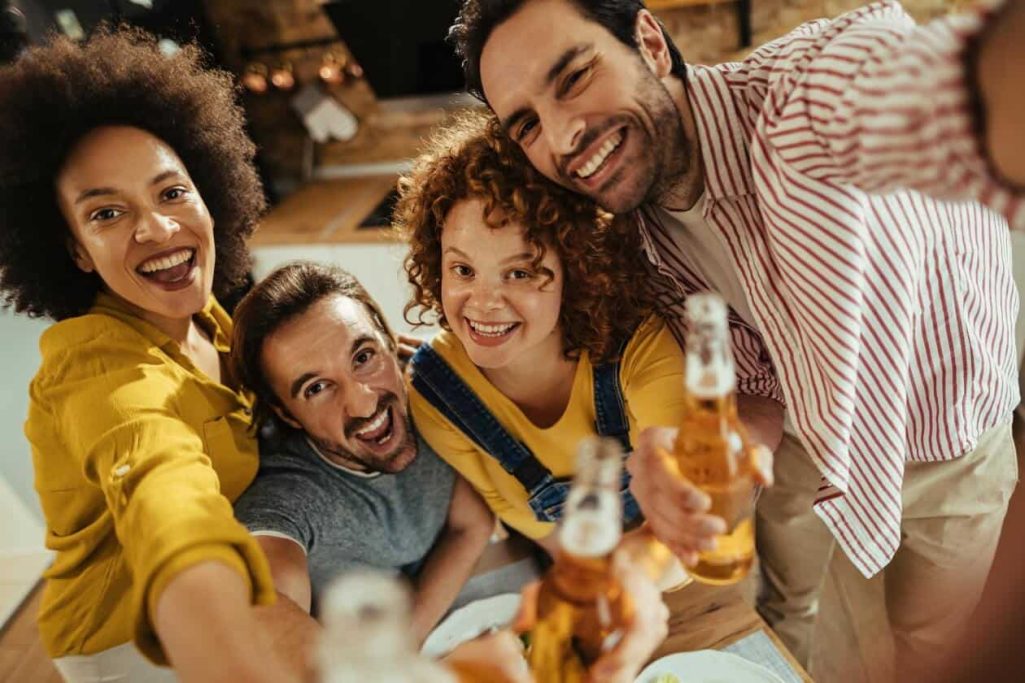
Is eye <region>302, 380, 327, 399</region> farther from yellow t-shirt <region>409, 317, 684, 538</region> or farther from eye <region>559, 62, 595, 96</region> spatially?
eye <region>559, 62, 595, 96</region>

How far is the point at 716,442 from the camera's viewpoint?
0.59 m

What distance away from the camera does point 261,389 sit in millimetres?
1140

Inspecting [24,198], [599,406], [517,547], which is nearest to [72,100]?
[24,198]

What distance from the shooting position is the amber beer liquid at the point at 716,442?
521mm

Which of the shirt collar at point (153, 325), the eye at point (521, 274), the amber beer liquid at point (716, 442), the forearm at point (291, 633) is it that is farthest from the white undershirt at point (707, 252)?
the shirt collar at point (153, 325)

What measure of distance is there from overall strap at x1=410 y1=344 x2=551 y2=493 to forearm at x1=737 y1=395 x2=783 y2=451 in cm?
35

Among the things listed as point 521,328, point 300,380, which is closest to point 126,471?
point 300,380

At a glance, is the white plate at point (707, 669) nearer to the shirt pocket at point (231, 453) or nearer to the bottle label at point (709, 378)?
the bottle label at point (709, 378)

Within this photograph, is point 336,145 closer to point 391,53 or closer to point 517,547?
point 391,53

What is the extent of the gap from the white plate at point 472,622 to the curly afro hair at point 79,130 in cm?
90

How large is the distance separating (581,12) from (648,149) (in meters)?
0.21

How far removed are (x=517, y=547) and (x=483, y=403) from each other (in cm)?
37

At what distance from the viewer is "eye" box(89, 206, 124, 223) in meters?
1.07

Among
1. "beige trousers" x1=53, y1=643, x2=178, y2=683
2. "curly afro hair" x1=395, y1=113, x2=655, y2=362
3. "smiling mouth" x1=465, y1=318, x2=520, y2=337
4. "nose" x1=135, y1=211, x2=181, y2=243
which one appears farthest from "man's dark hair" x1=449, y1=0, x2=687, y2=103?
"beige trousers" x1=53, y1=643, x2=178, y2=683
